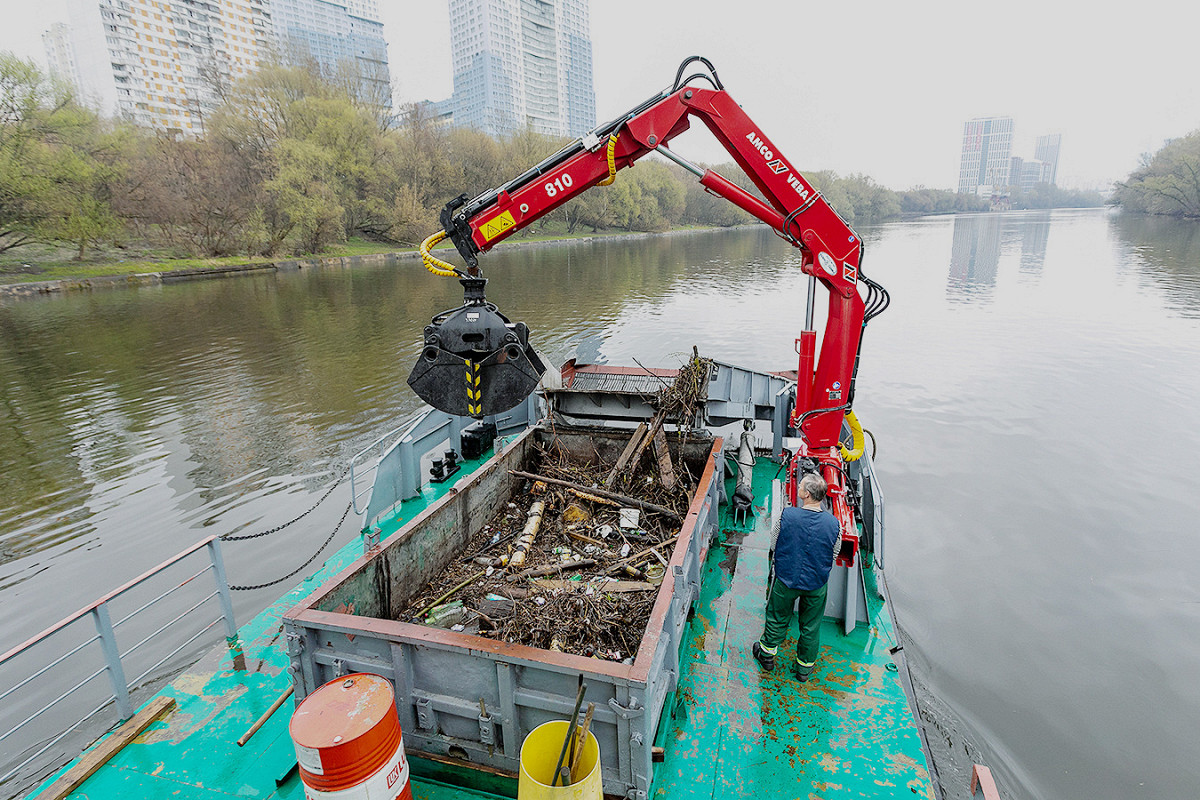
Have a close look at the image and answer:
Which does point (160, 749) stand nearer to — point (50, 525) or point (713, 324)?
point (50, 525)

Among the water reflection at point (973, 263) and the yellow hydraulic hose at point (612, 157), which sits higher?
the yellow hydraulic hose at point (612, 157)

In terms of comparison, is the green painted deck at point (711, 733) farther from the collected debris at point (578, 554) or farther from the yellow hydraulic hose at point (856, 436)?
the yellow hydraulic hose at point (856, 436)

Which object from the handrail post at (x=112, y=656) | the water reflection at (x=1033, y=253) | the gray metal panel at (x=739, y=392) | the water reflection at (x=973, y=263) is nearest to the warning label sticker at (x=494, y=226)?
the handrail post at (x=112, y=656)

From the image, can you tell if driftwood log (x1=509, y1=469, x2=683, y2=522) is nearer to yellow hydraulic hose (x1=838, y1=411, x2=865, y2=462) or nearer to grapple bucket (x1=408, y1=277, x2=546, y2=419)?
yellow hydraulic hose (x1=838, y1=411, x2=865, y2=462)

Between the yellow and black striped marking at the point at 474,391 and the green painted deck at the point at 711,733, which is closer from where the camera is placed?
the green painted deck at the point at 711,733

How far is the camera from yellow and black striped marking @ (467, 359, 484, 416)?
396cm

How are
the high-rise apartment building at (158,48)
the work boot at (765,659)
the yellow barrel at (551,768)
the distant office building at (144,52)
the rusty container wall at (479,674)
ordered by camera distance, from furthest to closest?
1. the distant office building at (144,52)
2. the high-rise apartment building at (158,48)
3. the work boot at (765,659)
4. the rusty container wall at (479,674)
5. the yellow barrel at (551,768)

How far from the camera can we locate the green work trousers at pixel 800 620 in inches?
174

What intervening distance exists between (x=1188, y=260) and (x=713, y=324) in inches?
1254

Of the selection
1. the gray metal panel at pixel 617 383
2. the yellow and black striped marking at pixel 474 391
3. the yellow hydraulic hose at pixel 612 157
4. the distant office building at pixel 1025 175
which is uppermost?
the distant office building at pixel 1025 175

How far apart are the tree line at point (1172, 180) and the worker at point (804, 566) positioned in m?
84.6

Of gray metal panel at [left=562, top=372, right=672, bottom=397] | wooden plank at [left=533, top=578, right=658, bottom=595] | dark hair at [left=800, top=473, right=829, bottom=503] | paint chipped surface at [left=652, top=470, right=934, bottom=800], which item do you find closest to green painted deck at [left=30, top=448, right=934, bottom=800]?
paint chipped surface at [left=652, top=470, right=934, bottom=800]

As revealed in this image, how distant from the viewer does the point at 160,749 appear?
396 cm

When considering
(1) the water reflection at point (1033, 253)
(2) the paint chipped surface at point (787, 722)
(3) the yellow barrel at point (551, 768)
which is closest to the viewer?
(3) the yellow barrel at point (551, 768)
